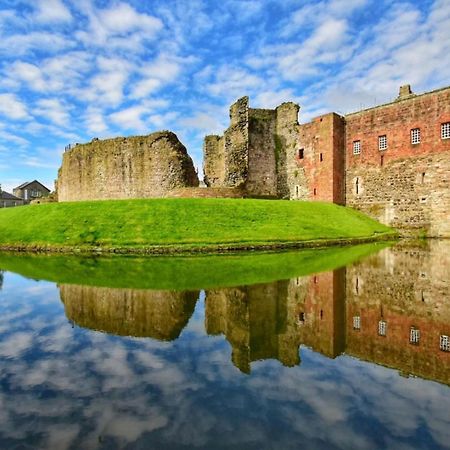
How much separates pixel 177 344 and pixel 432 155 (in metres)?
32.9

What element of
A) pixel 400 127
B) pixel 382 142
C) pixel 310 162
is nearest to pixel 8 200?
pixel 310 162

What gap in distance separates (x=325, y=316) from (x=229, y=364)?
3339 millimetres

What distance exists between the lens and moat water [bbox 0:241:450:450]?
4359 mm

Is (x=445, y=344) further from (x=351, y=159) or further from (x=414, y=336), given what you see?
(x=351, y=159)

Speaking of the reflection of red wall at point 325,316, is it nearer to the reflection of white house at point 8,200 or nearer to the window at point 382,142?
the window at point 382,142

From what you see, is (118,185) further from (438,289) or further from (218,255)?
(438,289)

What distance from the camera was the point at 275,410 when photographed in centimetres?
477

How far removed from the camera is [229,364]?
6.38 metres

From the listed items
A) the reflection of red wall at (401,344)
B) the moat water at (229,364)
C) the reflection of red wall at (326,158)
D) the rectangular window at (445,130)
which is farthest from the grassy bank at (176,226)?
the reflection of red wall at (401,344)

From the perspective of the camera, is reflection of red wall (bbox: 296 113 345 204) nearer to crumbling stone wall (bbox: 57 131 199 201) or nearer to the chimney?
the chimney

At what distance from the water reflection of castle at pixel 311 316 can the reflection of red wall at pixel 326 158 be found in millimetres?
26694

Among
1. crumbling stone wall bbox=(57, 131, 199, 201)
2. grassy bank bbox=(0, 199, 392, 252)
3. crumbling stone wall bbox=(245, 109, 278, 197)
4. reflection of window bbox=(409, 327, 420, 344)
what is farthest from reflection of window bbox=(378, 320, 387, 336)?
crumbling stone wall bbox=(245, 109, 278, 197)

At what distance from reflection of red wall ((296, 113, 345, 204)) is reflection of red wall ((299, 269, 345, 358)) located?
28.2 m

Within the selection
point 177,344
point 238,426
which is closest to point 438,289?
point 177,344
